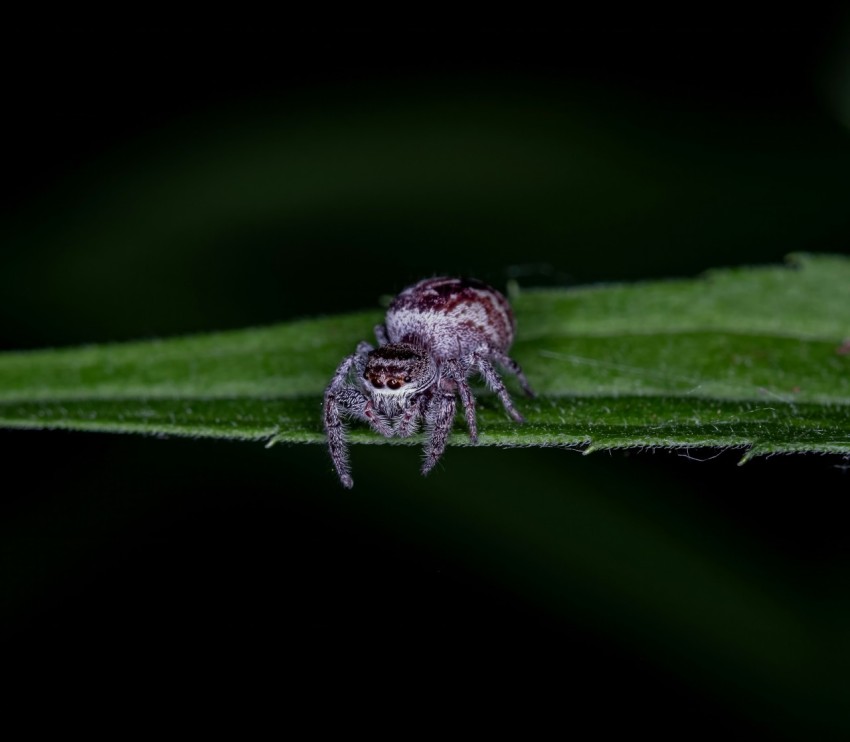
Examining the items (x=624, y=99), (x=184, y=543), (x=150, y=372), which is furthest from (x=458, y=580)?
(x=624, y=99)

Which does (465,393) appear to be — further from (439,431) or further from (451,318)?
(451,318)

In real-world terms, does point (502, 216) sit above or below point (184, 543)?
above

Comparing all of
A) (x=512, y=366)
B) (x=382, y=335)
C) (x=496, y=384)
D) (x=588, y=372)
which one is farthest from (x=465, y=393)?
(x=382, y=335)

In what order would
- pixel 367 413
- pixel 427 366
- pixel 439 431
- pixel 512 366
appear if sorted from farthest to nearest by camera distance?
pixel 512 366 < pixel 427 366 < pixel 367 413 < pixel 439 431

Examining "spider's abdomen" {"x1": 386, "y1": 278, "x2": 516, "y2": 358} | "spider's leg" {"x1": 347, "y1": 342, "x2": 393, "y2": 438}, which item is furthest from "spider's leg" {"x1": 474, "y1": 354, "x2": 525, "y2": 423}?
"spider's leg" {"x1": 347, "y1": 342, "x2": 393, "y2": 438}

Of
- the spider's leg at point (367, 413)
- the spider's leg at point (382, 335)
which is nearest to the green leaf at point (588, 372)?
the spider's leg at point (367, 413)

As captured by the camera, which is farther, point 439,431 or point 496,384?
point 496,384

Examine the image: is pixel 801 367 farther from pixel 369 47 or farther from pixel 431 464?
pixel 369 47
